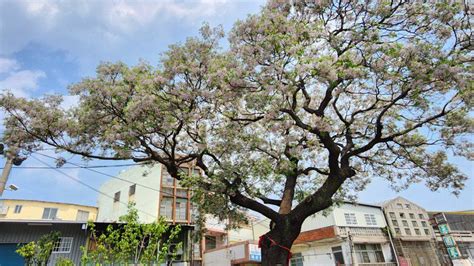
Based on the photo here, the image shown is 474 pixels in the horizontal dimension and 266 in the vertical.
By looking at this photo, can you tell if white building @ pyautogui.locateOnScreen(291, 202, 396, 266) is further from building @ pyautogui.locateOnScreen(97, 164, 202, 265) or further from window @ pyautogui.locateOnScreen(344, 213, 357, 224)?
building @ pyautogui.locateOnScreen(97, 164, 202, 265)

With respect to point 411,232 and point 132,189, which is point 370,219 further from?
point 132,189

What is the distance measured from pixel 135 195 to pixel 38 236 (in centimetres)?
1514

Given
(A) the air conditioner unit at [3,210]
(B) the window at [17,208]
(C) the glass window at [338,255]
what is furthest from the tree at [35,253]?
(B) the window at [17,208]

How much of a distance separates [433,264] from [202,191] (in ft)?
74.1

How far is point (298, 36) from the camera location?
7.32 m

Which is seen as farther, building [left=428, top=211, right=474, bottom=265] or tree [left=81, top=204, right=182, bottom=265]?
building [left=428, top=211, right=474, bottom=265]

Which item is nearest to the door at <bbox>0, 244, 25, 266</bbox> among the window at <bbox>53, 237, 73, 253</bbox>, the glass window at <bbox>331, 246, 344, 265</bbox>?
the window at <bbox>53, 237, 73, 253</bbox>

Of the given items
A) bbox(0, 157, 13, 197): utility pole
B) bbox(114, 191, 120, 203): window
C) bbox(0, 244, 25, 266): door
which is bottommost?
bbox(0, 244, 25, 266): door

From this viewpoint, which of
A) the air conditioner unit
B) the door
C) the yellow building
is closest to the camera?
the door

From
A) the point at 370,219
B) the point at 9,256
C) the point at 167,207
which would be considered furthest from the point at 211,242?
the point at 9,256

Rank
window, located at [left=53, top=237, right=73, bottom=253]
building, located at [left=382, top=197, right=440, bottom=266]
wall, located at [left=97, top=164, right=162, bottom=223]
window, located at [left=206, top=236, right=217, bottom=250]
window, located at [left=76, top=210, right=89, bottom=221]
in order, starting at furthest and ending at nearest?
window, located at [left=76, top=210, right=89, bottom=221] → window, located at [left=206, top=236, right=217, bottom=250] → wall, located at [left=97, top=164, right=162, bottom=223] → building, located at [left=382, top=197, right=440, bottom=266] → window, located at [left=53, top=237, right=73, bottom=253]

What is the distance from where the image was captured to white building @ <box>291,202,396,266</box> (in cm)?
1923

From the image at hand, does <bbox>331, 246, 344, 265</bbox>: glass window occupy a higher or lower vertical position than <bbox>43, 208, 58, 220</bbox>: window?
lower

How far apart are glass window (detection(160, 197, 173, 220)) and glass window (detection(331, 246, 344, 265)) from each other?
561 inches
